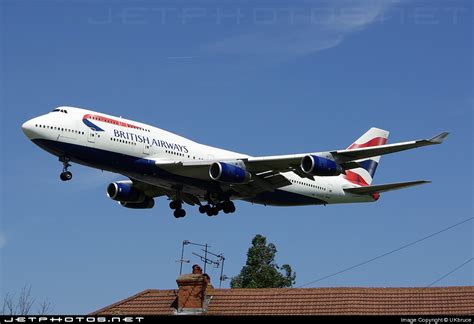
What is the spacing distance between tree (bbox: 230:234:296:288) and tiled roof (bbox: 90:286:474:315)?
3871 cm

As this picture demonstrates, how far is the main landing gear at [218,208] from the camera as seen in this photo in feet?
183

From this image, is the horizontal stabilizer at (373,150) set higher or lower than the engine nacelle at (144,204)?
lower

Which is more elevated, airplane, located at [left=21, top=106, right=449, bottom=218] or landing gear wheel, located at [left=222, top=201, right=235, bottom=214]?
airplane, located at [left=21, top=106, right=449, bottom=218]

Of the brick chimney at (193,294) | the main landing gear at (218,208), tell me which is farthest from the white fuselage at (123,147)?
the brick chimney at (193,294)

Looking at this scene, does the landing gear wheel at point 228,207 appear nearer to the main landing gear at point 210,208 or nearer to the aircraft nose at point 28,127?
the main landing gear at point 210,208

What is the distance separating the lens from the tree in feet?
281

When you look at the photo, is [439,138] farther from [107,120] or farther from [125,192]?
[125,192]

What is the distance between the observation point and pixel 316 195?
59.8 meters

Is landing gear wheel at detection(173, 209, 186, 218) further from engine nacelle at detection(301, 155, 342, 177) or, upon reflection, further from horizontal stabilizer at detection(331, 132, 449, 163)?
horizontal stabilizer at detection(331, 132, 449, 163)

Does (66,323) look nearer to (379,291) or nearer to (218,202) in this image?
(379,291)

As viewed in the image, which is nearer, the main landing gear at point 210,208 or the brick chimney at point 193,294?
the brick chimney at point 193,294

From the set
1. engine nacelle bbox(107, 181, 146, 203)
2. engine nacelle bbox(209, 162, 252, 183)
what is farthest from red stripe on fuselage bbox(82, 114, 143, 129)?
engine nacelle bbox(107, 181, 146, 203)

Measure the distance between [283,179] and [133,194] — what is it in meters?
9.97

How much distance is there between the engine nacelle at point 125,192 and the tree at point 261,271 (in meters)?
27.8
